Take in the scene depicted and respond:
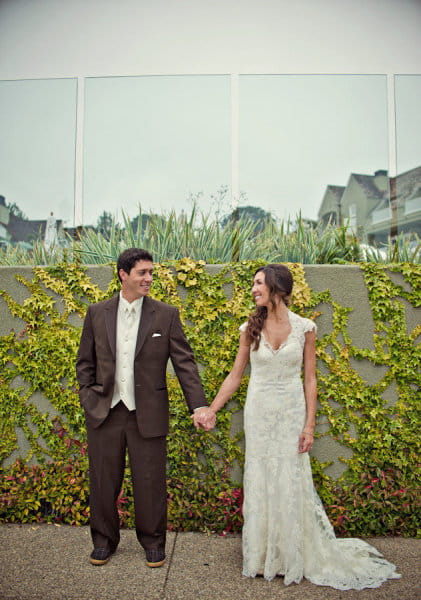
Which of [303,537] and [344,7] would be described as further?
[344,7]

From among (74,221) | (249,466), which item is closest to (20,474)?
(249,466)

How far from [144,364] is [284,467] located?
1.13 meters

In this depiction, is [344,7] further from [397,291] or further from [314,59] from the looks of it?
[397,291]

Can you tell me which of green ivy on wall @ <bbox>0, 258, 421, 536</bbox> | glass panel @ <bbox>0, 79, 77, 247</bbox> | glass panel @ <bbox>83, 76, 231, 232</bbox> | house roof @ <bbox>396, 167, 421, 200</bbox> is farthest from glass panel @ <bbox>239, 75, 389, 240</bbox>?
green ivy on wall @ <bbox>0, 258, 421, 536</bbox>

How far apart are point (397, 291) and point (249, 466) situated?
76.3 inches

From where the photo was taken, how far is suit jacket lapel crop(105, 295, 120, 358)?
308cm

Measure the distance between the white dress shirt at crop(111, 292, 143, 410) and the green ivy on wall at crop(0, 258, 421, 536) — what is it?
811mm

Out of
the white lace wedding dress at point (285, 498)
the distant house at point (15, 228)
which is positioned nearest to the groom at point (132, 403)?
the white lace wedding dress at point (285, 498)

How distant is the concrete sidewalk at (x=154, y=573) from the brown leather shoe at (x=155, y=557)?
40 millimetres

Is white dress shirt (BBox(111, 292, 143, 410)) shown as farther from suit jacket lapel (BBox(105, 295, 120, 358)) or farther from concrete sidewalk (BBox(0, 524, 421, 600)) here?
concrete sidewalk (BBox(0, 524, 421, 600))

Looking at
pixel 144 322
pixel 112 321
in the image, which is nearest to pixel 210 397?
pixel 144 322

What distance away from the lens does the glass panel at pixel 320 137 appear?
6.43 meters

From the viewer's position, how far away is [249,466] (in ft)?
10.3

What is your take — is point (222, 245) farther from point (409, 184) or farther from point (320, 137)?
point (409, 184)
